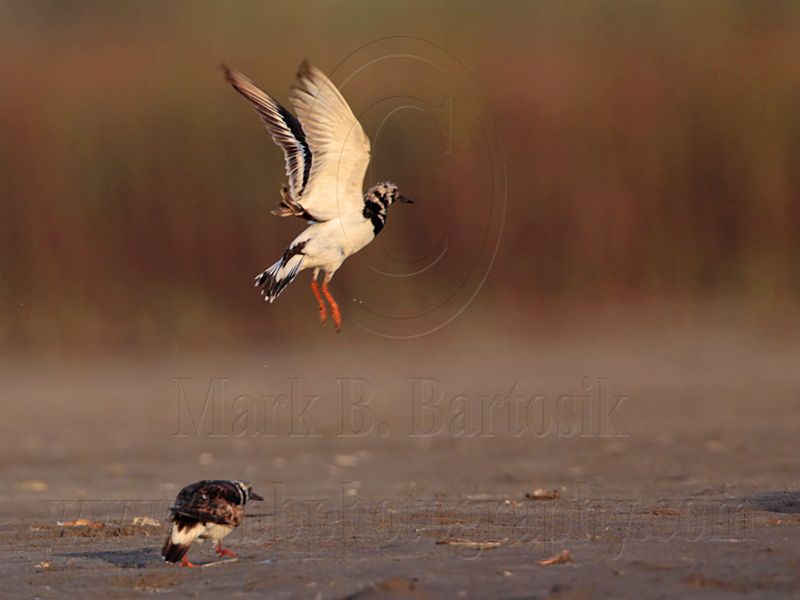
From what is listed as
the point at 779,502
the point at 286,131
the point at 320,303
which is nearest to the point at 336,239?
the point at 320,303

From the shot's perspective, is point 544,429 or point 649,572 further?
point 544,429

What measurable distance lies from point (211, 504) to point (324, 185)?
2.79 metres

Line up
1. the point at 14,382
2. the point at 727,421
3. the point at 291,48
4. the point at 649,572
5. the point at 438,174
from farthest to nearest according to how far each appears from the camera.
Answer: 1. the point at 291,48
2. the point at 438,174
3. the point at 14,382
4. the point at 727,421
5. the point at 649,572

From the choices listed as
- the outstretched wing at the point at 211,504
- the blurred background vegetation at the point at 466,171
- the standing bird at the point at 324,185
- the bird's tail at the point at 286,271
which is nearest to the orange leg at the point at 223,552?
the outstretched wing at the point at 211,504

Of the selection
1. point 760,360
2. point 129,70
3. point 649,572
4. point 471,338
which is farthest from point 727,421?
point 129,70

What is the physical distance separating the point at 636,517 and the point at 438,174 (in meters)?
12.7

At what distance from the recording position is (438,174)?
875 inches

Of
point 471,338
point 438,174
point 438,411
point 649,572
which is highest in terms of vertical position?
point 438,174

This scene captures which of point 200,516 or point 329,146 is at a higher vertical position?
point 329,146

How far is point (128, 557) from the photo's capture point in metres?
9.45

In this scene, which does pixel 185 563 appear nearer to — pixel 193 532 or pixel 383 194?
pixel 193 532

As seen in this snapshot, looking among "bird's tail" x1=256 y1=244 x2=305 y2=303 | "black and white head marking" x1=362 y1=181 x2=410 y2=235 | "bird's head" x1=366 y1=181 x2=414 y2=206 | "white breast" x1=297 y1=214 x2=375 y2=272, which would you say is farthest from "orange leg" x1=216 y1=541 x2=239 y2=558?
"bird's head" x1=366 y1=181 x2=414 y2=206

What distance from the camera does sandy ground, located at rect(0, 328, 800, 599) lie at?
27.0 ft

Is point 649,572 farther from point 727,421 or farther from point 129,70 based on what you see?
point 129,70
